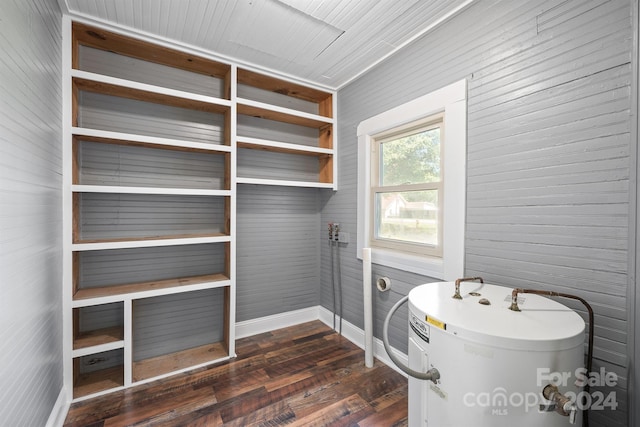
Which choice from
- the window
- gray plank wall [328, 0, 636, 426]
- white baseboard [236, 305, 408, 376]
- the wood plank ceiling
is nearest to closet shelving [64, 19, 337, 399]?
the wood plank ceiling

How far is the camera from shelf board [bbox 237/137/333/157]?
2461mm

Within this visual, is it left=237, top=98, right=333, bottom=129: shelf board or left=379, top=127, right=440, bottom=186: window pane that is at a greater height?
left=237, top=98, right=333, bottom=129: shelf board

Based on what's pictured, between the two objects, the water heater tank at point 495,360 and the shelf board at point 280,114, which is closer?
the water heater tank at point 495,360

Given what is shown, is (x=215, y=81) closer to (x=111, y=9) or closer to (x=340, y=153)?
(x=111, y=9)

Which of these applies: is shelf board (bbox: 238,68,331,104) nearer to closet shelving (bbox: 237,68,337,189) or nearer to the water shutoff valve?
closet shelving (bbox: 237,68,337,189)

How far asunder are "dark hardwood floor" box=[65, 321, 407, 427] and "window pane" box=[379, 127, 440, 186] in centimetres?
157

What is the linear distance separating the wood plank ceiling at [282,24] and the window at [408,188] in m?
0.67

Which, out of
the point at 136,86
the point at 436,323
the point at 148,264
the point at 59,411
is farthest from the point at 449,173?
the point at 59,411

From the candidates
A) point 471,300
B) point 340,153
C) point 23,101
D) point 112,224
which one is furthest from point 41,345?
point 340,153

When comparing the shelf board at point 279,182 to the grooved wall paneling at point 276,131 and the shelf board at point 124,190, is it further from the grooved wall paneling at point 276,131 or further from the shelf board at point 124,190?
the grooved wall paneling at point 276,131

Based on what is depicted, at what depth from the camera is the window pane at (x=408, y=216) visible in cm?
212

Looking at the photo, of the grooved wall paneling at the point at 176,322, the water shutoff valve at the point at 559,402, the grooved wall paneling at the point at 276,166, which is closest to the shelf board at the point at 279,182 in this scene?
the grooved wall paneling at the point at 276,166

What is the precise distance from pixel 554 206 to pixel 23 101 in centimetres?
255

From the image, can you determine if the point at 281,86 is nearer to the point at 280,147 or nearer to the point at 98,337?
the point at 280,147
